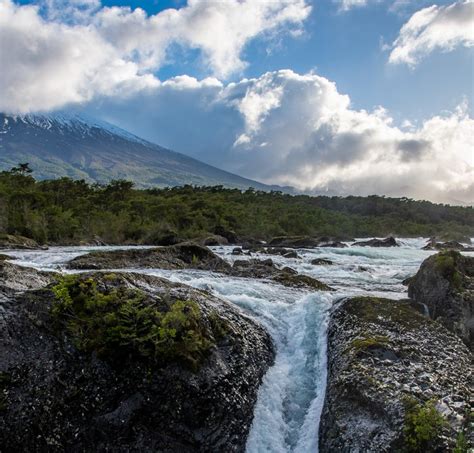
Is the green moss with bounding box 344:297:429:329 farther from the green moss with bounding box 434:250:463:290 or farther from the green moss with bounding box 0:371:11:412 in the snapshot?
the green moss with bounding box 0:371:11:412

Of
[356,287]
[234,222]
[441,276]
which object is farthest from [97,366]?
[234,222]

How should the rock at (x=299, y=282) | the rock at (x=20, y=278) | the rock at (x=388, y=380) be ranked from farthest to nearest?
the rock at (x=299, y=282) → the rock at (x=20, y=278) → the rock at (x=388, y=380)

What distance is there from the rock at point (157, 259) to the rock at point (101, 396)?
1104 cm

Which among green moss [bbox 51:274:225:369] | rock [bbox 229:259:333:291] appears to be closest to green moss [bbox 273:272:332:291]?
rock [bbox 229:259:333:291]

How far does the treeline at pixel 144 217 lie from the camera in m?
43.2

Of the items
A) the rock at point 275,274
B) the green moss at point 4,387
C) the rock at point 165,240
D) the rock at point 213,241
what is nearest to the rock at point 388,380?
the green moss at point 4,387

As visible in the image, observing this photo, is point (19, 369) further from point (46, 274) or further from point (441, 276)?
point (441, 276)

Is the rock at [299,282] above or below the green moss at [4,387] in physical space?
above

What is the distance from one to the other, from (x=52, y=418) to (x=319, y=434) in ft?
12.5

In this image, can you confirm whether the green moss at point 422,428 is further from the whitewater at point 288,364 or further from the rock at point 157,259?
the rock at point 157,259

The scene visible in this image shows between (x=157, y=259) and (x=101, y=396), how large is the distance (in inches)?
528

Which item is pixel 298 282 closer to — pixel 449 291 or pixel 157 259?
pixel 449 291

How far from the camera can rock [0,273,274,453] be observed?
5398 mm

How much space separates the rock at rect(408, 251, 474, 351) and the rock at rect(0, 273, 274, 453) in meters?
6.65
